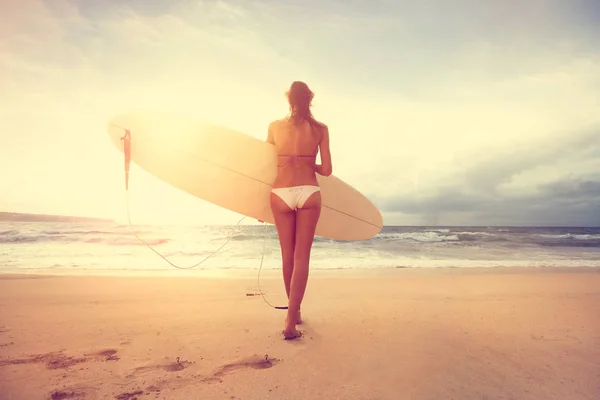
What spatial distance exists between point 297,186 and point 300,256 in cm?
52

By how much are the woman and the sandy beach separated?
0.49 meters

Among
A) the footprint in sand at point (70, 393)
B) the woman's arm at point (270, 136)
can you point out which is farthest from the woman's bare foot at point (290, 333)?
the woman's arm at point (270, 136)

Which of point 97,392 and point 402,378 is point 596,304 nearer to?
point 402,378

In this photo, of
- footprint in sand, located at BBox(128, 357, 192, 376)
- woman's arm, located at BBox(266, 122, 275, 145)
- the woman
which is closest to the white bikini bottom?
the woman

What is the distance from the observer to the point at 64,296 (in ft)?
14.3

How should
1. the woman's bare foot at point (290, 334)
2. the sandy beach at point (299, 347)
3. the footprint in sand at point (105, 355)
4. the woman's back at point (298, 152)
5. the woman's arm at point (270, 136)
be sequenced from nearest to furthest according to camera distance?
the sandy beach at point (299, 347), the footprint in sand at point (105, 355), the woman's bare foot at point (290, 334), the woman's back at point (298, 152), the woman's arm at point (270, 136)

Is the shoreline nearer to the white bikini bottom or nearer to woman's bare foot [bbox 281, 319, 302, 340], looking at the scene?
woman's bare foot [bbox 281, 319, 302, 340]

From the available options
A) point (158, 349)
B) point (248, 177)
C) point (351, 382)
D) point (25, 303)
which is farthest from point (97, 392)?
point (25, 303)

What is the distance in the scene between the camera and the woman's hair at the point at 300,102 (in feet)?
9.23

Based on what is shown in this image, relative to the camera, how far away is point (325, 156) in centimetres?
293

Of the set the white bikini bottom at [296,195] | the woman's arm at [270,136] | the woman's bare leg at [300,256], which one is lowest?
the woman's bare leg at [300,256]

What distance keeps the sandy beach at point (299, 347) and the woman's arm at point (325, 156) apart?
1267 millimetres

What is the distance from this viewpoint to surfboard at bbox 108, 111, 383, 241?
348cm

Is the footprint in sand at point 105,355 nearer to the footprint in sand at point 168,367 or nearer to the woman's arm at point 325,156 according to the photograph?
the footprint in sand at point 168,367
